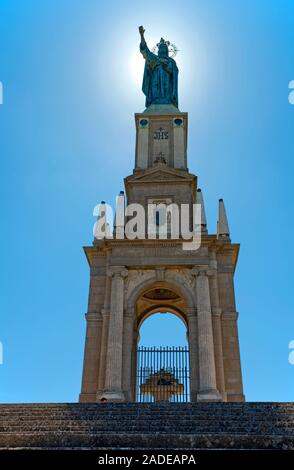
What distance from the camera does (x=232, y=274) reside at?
24094mm

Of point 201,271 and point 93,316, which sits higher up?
point 201,271

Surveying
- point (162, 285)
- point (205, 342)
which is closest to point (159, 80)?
point (162, 285)

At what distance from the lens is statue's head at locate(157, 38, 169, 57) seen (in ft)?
116

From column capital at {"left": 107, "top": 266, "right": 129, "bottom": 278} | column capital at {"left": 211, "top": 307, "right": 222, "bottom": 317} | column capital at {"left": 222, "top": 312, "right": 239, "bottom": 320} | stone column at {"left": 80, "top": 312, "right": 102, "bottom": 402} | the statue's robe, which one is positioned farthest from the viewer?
the statue's robe

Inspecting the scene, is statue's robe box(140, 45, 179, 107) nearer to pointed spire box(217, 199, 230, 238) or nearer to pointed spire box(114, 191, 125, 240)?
pointed spire box(114, 191, 125, 240)

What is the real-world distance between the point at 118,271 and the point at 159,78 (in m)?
17.5

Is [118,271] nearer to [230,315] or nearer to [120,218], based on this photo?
[120,218]

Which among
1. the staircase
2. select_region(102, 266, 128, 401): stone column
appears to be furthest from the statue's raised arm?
the staircase

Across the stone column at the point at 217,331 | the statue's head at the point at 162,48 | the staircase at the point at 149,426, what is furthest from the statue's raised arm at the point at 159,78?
the staircase at the point at 149,426

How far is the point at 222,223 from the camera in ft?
83.9

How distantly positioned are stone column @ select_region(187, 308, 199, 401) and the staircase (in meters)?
6.37

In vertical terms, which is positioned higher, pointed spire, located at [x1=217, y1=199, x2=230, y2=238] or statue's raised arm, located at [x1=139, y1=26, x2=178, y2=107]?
statue's raised arm, located at [x1=139, y1=26, x2=178, y2=107]

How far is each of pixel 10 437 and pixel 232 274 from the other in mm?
16759

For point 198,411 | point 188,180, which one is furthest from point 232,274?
point 198,411
